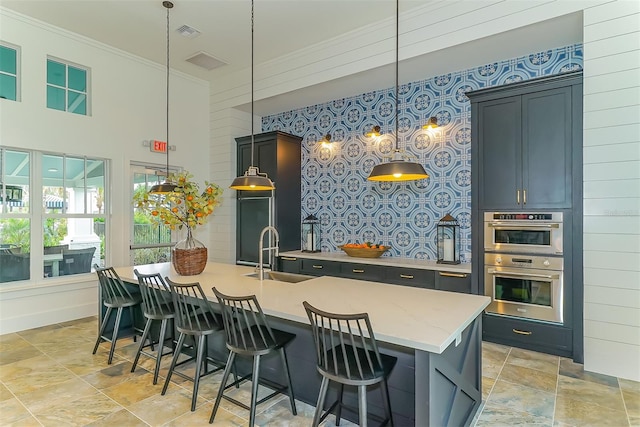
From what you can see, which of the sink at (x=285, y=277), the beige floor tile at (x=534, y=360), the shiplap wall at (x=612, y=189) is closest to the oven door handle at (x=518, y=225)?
the shiplap wall at (x=612, y=189)

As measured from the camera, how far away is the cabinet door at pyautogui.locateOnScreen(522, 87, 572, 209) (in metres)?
3.31

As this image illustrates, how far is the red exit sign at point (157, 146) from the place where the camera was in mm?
5367

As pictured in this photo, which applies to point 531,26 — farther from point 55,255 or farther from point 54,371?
point 55,255

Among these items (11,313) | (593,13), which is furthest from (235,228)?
(593,13)

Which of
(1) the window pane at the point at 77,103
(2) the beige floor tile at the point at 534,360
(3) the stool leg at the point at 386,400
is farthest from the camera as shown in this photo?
(1) the window pane at the point at 77,103

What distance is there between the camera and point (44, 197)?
173 inches

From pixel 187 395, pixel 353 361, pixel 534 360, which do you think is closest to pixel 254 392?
pixel 353 361

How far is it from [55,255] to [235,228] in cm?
248

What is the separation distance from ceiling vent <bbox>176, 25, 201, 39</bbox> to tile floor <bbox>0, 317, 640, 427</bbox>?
12.2ft

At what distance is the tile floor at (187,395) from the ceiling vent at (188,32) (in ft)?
12.2

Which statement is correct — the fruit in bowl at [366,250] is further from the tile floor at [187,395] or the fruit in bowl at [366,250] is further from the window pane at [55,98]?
the window pane at [55,98]

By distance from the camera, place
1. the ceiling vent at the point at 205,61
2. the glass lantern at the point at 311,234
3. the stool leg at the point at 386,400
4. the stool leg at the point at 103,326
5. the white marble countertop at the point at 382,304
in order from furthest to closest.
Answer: the glass lantern at the point at 311,234 → the ceiling vent at the point at 205,61 → the stool leg at the point at 103,326 → the stool leg at the point at 386,400 → the white marble countertop at the point at 382,304

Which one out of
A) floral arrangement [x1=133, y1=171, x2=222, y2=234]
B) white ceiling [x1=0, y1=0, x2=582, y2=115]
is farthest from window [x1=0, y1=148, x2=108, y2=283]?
floral arrangement [x1=133, y1=171, x2=222, y2=234]

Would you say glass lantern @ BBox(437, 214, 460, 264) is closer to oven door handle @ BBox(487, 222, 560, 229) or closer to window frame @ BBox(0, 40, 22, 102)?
oven door handle @ BBox(487, 222, 560, 229)
